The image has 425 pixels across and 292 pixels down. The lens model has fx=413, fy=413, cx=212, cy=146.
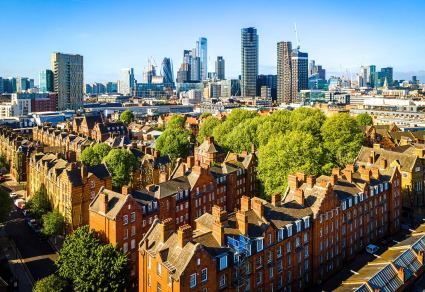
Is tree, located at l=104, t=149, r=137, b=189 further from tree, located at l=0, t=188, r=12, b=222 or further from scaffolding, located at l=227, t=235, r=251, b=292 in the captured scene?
scaffolding, located at l=227, t=235, r=251, b=292

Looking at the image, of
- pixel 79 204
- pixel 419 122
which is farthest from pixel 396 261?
pixel 419 122

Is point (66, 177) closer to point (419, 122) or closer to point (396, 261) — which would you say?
point (396, 261)

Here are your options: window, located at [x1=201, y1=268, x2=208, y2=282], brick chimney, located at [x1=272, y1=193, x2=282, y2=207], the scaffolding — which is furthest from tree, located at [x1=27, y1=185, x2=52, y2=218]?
the scaffolding

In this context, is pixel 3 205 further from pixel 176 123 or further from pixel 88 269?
pixel 176 123

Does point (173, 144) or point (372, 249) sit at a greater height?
point (173, 144)

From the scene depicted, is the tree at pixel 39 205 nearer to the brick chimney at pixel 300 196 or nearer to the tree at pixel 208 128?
the brick chimney at pixel 300 196

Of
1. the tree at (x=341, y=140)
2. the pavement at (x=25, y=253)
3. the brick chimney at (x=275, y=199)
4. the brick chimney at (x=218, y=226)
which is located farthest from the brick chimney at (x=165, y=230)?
the tree at (x=341, y=140)

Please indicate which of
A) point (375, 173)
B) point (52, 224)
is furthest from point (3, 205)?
point (375, 173)
